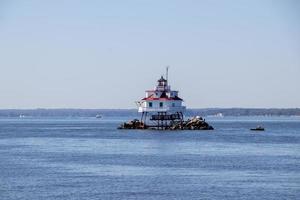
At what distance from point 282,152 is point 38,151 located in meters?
23.7

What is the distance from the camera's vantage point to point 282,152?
230 ft

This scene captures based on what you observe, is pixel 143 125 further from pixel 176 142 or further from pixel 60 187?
pixel 60 187

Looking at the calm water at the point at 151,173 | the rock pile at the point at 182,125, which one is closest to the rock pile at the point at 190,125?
the rock pile at the point at 182,125

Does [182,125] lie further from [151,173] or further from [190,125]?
[151,173]

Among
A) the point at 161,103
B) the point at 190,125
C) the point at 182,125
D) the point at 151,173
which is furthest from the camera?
the point at 190,125

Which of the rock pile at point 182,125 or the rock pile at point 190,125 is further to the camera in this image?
the rock pile at point 190,125

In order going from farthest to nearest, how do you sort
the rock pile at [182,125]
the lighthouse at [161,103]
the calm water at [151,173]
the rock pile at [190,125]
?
1. the rock pile at [190,125]
2. the rock pile at [182,125]
3. the lighthouse at [161,103]
4. the calm water at [151,173]

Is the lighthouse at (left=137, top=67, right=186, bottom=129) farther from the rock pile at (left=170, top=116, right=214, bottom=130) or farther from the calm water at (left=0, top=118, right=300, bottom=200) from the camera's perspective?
the calm water at (left=0, top=118, right=300, bottom=200)

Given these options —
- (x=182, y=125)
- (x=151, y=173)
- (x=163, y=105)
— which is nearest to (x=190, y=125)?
(x=182, y=125)

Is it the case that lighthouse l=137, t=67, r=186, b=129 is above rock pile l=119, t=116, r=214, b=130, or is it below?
above

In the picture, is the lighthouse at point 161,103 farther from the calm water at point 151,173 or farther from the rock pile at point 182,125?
the calm water at point 151,173

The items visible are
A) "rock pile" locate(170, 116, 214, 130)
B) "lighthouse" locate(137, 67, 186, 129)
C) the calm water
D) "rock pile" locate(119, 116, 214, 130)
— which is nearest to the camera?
the calm water

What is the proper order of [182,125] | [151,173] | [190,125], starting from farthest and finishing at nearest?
[190,125] → [182,125] → [151,173]

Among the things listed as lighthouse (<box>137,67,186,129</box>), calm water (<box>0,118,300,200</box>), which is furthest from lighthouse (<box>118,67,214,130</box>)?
calm water (<box>0,118,300,200</box>)
